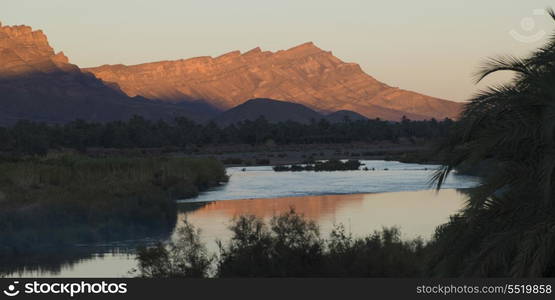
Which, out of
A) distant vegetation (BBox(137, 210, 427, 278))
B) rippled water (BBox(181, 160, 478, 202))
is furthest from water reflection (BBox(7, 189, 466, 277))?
distant vegetation (BBox(137, 210, 427, 278))

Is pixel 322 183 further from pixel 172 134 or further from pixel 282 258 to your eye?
pixel 172 134

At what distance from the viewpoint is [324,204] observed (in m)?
36.8

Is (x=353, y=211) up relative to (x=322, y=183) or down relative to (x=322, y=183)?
down

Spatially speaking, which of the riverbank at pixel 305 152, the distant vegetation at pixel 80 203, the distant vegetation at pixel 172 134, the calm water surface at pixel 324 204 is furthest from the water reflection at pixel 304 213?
the distant vegetation at pixel 172 134

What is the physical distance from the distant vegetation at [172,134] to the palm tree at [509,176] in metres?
72.5

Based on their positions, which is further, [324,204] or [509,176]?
[324,204]

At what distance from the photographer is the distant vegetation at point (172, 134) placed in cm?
9081

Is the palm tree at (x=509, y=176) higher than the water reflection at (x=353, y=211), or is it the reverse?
the palm tree at (x=509, y=176)

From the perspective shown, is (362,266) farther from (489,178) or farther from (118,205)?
(118,205)

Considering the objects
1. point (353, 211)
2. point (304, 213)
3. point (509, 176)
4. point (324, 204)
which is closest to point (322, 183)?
point (324, 204)

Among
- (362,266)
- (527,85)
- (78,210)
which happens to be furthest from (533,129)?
(78,210)

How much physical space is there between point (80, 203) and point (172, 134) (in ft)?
275

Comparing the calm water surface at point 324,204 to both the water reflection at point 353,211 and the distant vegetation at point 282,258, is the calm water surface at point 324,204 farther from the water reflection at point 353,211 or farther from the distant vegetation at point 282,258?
the distant vegetation at point 282,258

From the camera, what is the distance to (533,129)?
420 inches
